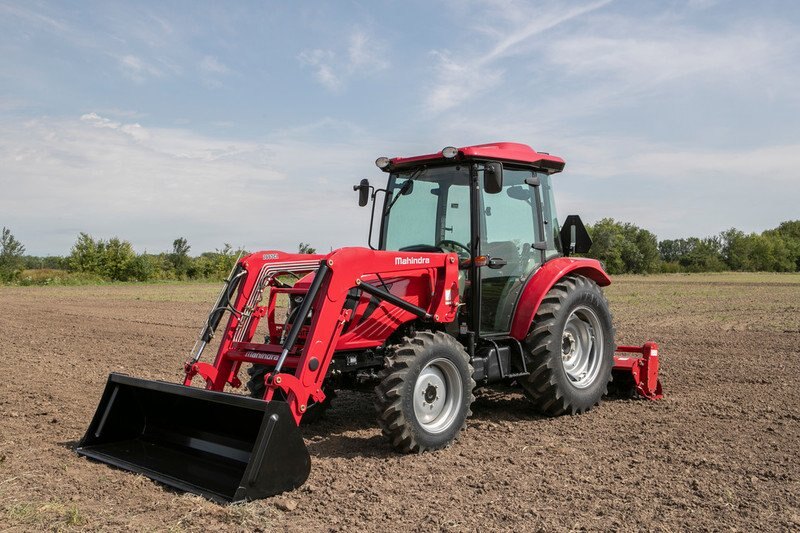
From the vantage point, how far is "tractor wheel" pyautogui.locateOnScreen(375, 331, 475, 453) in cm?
502

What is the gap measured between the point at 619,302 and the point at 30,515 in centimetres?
2062

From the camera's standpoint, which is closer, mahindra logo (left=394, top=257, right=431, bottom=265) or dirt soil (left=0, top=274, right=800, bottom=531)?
dirt soil (left=0, top=274, right=800, bottom=531)

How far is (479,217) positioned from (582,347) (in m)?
1.89

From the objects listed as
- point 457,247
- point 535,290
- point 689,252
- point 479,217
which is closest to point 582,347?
point 535,290

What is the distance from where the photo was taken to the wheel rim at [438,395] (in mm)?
5295

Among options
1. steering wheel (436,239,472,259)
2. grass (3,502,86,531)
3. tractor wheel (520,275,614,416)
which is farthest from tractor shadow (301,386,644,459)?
grass (3,502,86,531)

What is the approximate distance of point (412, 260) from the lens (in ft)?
18.8

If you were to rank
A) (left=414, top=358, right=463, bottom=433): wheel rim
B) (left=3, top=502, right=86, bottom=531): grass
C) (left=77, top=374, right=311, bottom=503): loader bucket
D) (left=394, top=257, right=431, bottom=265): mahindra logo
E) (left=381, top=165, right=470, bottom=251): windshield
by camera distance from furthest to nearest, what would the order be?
(left=381, top=165, right=470, bottom=251): windshield → (left=394, top=257, right=431, bottom=265): mahindra logo → (left=414, top=358, right=463, bottom=433): wheel rim → (left=77, top=374, right=311, bottom=503): loader bucket → (left=3, top=502, right=86, bottom=531): grass

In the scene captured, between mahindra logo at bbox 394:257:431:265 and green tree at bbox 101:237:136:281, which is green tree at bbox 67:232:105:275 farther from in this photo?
mahindra logo at bbox 394:257:431:265

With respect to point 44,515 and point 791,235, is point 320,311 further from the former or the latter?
point 791,235

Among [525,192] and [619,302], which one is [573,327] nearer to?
[525,192]

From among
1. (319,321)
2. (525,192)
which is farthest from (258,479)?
(525,192)

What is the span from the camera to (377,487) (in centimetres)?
446

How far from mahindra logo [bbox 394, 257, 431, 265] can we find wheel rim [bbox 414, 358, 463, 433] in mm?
832
